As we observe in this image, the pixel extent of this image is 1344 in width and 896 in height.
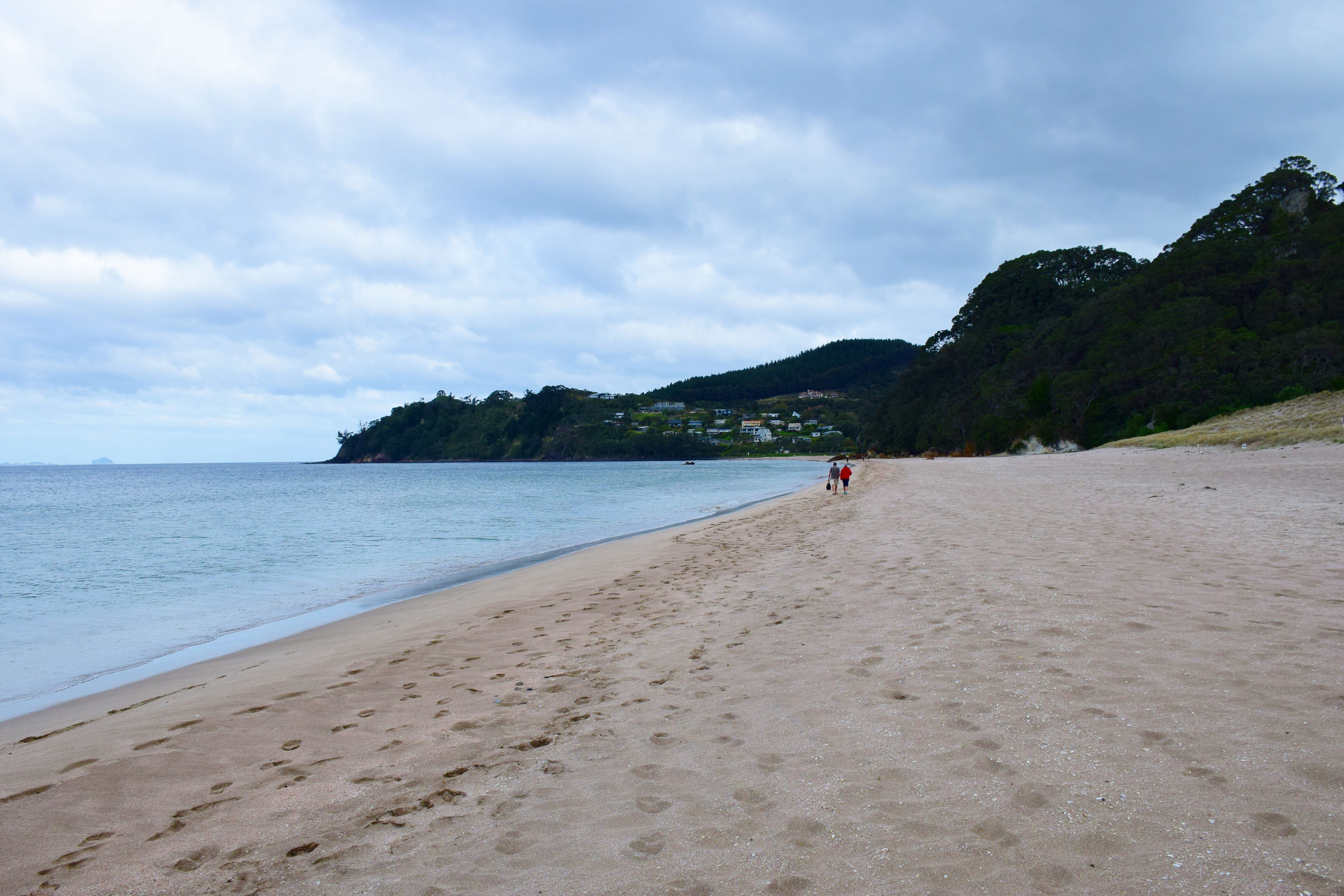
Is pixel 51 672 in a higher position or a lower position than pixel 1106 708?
lower

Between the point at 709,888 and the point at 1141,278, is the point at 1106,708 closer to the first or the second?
the point at 709,888

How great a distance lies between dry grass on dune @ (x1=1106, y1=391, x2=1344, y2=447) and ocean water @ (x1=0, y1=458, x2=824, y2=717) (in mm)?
20417

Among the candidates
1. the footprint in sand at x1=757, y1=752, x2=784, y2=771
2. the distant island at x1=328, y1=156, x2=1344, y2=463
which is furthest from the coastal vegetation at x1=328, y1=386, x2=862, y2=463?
the footprint in sand at x1=757, y1=752, x2=784, y2=771

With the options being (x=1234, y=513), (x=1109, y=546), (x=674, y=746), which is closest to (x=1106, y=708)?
(x=674, y=746)

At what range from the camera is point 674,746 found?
153 inches

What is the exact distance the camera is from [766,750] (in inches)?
145

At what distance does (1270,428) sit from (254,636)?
39.1m

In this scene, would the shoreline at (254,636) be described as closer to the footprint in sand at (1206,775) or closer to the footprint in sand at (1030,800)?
the footprint in sand at (1030,800)

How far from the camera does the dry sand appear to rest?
2604 millimetres

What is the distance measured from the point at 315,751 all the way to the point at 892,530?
10614 millimetres

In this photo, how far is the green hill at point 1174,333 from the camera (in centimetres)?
4312

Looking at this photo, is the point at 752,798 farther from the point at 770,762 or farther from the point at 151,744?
the point at 151,744

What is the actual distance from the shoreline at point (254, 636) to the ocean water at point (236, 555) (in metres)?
0.05

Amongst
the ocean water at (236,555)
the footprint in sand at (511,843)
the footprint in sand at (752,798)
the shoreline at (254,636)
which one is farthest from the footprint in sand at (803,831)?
the ocean water at (236,555)
